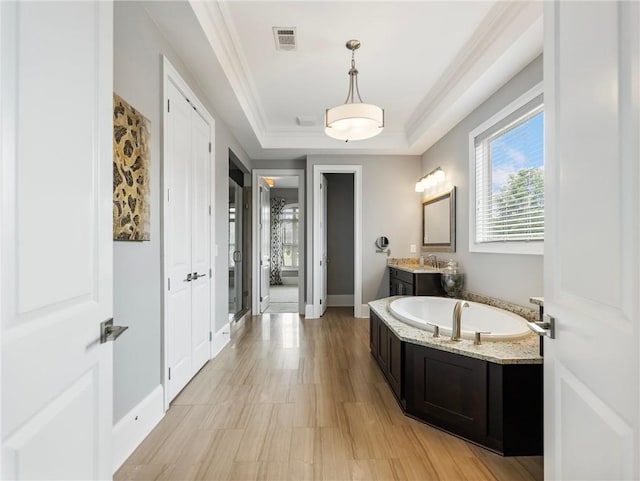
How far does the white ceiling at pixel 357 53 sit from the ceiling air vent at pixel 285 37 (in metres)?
0.05

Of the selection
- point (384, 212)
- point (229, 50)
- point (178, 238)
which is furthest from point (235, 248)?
point (229, 50)

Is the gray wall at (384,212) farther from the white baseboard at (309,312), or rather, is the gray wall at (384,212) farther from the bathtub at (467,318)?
the bathtub at (467,318)

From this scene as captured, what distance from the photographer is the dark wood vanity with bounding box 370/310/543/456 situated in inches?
68.9

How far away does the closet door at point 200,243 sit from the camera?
109 inches

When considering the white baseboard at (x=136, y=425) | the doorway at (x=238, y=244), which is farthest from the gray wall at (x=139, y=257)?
the doorway at (x=238, y=244)

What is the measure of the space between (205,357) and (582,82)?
3.26 meters

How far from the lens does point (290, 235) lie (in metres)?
9.82

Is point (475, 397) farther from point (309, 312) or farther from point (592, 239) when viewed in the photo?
point (309, 312)

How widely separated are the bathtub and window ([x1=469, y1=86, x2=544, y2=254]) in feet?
1.87

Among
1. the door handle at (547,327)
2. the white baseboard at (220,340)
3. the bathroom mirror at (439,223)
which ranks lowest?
the white baseboard at (220,340)

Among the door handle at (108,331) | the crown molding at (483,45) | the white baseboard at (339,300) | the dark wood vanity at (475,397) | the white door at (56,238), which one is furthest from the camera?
the white baseboard at (339,300)

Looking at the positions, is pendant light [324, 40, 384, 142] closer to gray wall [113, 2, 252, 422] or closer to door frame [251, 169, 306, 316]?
gray wall [113, 2, 252, 422]

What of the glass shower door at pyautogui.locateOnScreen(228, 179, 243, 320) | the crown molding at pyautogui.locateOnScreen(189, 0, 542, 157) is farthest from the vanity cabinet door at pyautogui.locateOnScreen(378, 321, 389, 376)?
the glass shower door at pyautogui.locateOnScreen(228, 179, 243, 320)

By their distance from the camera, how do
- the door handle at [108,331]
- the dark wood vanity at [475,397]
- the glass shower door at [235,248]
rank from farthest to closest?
1. the glass shower door at [235,248]
2. the dark wood vanity at [475,397]
3. the door handle at [108,331]
